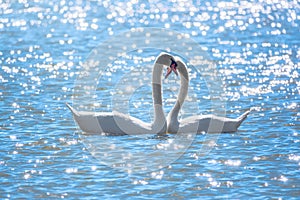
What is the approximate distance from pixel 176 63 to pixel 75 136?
2.80 metres

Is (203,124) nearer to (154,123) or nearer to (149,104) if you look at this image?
(154,123)

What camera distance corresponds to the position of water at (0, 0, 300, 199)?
48.1 ft

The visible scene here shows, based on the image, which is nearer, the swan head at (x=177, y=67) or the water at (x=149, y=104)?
the water at (x=149, y=104)

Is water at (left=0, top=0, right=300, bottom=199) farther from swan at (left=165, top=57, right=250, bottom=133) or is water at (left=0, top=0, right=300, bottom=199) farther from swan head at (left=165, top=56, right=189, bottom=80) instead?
swan head at (left=165, top=56, right=189, bottom=80)

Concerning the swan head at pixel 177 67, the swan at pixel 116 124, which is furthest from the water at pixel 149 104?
the swan head at pixel 177 67

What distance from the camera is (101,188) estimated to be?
14.4 m

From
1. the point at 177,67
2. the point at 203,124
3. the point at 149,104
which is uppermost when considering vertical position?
the point at 177,67

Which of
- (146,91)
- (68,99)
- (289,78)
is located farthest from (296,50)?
(68,99)

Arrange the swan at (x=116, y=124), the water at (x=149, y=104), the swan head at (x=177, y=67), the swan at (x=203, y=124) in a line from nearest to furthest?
1. the water at (x=149, y=104)
2. the swan at (x=116, y=124)
3. the swan at (x=203, y=124)
4. the swan head at (x=177, y=67)

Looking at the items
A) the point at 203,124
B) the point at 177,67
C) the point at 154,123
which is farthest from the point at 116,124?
the point at 177,67

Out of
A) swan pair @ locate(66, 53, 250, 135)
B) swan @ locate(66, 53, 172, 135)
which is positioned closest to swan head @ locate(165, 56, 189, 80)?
swan pair @ locate(66, 53, 250, 135)

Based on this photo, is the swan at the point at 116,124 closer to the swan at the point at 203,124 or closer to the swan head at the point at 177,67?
the swan at the point at 203,124

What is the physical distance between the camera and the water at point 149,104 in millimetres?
14656

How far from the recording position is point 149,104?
2092 cm
